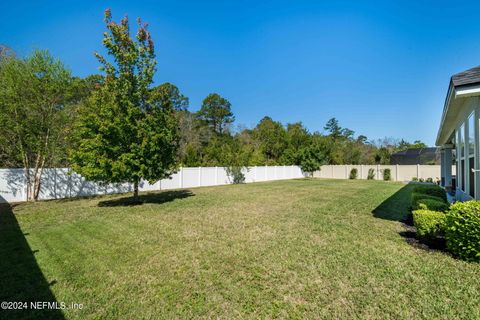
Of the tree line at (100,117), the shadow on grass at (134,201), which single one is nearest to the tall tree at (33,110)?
the tree line at (100,117)

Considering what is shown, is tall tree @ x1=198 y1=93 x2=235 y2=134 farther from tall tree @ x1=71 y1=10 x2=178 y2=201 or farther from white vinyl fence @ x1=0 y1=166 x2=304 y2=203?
tall tree @ x1=71 y1=10 x2=178 y2=201

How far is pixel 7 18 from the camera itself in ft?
37.4

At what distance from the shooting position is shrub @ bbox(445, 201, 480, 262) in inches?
143

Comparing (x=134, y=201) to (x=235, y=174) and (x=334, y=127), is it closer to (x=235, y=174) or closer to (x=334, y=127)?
(x=235, y=174)

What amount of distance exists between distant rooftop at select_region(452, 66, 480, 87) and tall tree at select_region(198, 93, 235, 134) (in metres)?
34.9

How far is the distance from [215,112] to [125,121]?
29.6 m

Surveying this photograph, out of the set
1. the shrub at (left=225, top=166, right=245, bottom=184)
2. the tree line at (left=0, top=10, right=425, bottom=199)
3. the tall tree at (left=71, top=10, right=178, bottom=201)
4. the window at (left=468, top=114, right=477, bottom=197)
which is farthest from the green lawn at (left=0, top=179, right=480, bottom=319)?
the shrub at (left=225, top=166, right=245, bottom=184)

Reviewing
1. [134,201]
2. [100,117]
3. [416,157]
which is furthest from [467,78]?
[416,157]

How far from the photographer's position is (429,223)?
14.9 feet

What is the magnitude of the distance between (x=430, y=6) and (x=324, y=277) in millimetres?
12387

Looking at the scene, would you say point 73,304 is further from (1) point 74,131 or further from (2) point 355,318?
(1) point 74,131

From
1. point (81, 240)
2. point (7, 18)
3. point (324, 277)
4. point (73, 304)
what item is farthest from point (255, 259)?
point (7, 18)

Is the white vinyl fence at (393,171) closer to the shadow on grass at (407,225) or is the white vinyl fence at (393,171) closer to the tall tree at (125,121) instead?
the shadow on grass at (407,225)

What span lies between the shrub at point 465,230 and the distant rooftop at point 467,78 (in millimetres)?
2027
